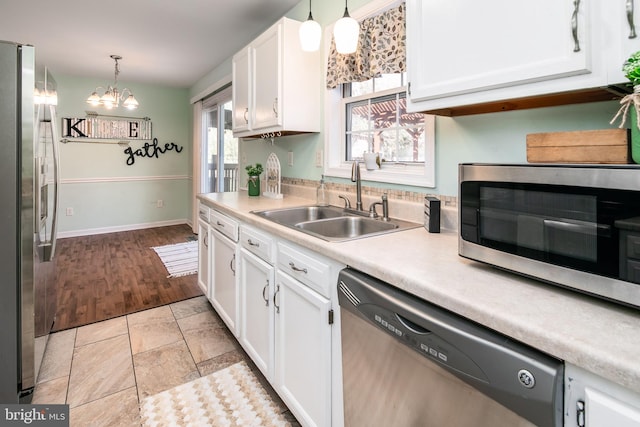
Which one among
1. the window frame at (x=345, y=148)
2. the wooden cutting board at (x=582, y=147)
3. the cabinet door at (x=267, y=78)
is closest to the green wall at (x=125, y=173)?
the cabinet door at (x=267, y=78)

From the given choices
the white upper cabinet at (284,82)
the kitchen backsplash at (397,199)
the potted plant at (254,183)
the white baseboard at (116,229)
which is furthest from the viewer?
the white baseboard at (116,229)

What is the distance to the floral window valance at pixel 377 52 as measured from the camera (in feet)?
5.54

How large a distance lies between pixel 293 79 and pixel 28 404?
228 centimetres

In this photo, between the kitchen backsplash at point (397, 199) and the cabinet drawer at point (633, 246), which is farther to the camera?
the kitchen backsplash at point (397, 199)

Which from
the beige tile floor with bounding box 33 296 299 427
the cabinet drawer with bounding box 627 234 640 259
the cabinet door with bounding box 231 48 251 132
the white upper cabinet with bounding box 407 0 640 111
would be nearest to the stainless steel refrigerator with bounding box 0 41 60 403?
the beige tile floor with bounding box 33 296 299 427

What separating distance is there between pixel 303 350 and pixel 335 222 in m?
0.71

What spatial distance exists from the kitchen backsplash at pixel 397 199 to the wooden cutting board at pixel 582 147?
56cm

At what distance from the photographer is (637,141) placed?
2.37ft

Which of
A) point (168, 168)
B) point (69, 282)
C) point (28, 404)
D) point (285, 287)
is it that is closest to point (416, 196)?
point (285, 287)

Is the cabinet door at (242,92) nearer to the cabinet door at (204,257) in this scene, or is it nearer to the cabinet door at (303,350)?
the cabinet door at (204,257)

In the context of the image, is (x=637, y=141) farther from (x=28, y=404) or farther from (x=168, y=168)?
(x=168, y=168)

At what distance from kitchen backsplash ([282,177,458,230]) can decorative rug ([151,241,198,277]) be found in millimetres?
1811

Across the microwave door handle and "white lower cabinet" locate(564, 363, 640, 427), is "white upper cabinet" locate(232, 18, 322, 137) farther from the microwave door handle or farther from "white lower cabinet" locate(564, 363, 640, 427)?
"white lower cabinet" locate(564, 363, 640, 427)

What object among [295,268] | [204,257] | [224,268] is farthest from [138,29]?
[295,268]
